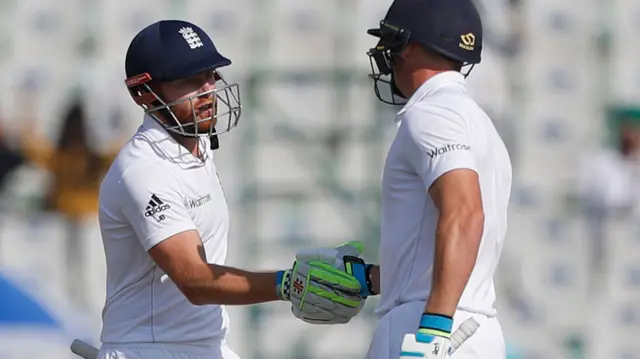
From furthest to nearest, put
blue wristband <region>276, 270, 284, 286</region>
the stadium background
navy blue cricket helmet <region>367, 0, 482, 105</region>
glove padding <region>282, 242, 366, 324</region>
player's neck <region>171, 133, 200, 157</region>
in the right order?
the stadium background, player's neck <region>171, 133, 200, 157</region>, blue wristband <region>276, 270, 284, 286</region>, glove padding <region>282, 242, 366, 324</region>, navy blue cricket helmet <region>367, 0, 482, 105</region>

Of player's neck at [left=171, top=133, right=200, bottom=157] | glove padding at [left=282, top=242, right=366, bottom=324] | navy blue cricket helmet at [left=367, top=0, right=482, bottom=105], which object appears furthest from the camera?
player's neck at [left=171, top=133, right=200, bottom=157]

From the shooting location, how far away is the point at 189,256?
4496mm

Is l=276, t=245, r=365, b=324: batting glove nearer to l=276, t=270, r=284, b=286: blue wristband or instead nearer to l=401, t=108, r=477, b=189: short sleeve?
l=276, t=270, r=284, b=286: blue wristband

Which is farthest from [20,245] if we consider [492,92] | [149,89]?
[149,89]

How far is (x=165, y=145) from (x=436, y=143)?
1.09 m

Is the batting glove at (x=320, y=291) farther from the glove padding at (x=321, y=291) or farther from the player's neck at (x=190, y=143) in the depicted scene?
the player's neck at (x=190, y=143)

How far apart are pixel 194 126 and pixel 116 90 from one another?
17.1 feet

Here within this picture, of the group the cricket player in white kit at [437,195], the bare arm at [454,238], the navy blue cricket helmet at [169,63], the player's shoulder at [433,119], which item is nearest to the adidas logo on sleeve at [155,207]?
the navy blue cricket helmet at [169,63]

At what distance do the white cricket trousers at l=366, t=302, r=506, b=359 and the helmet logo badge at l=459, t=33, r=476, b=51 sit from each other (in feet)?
2.69

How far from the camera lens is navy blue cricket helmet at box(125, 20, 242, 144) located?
4.70m

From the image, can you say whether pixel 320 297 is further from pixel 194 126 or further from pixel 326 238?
pixel 326 238

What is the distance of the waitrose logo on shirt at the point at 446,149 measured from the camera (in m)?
4.05

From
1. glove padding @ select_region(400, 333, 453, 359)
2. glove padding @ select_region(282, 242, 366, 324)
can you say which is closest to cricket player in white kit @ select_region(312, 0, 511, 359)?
glove padding @ select_region(400, 333, 453, 359)

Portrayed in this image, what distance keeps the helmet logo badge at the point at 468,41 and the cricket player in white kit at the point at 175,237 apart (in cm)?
84
